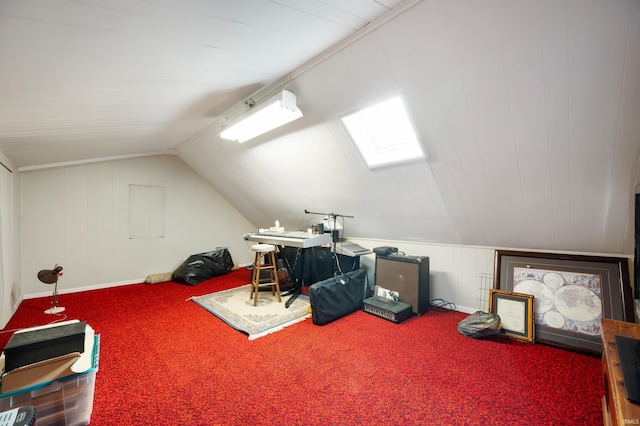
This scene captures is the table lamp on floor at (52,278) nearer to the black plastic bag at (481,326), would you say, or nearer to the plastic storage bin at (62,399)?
the plastic storage bin at (62,399)

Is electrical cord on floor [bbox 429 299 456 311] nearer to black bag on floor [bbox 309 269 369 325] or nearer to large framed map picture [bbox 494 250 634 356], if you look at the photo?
large framed map picture [bbox 494 250 634 356]

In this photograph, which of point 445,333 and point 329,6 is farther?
point 445,333

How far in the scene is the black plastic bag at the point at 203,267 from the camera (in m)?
4.64

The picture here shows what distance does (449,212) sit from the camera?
2.90m

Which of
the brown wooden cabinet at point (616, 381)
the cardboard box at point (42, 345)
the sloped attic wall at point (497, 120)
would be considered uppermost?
the sloped attic wall at point (497, 120)

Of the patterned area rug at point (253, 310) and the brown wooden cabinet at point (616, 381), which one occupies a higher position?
the brown wooden cabinet at point (616, 381)

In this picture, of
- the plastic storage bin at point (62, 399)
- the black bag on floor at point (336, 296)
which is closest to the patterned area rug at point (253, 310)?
the black bag on floor at point (336, 296)

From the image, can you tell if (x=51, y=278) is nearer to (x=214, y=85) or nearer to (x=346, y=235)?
(x=214, y=85)

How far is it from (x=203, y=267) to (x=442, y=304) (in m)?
3.83

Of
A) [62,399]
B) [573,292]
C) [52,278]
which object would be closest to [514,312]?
[573,292]

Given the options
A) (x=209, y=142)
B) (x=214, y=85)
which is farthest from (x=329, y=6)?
(x=209, y=142)

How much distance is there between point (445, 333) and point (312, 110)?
8.15ft

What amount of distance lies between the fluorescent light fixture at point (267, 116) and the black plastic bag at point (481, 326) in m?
2.50

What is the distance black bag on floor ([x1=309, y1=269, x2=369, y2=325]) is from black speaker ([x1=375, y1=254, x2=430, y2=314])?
300 mm
